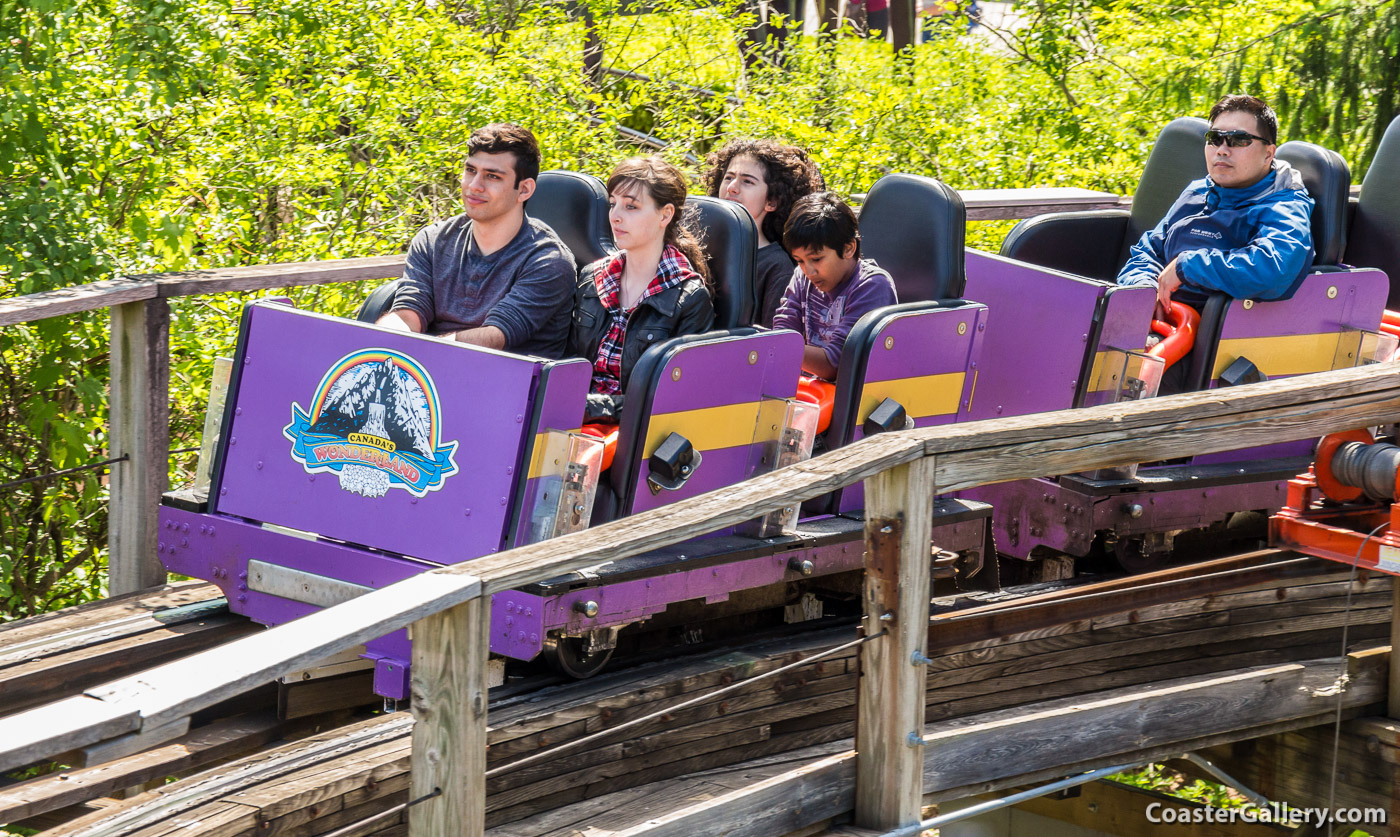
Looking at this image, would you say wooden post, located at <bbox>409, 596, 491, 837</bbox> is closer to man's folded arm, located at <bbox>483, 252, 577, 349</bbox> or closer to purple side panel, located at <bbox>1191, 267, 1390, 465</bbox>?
man's folded arm, located at <bbox>483, 252, 577, 349</bbox>

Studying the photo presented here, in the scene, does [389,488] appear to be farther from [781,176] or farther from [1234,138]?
[1234,138]

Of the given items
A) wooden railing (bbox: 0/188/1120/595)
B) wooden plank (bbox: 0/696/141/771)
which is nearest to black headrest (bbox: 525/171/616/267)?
wooden railing (bbox: 0/188/1120/595)

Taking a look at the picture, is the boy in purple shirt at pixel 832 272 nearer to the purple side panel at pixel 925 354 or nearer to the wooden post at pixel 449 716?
the purple side panel at pixel 925 354

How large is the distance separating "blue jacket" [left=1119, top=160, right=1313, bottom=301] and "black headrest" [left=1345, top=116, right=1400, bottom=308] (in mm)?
675

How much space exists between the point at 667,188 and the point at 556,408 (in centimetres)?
80

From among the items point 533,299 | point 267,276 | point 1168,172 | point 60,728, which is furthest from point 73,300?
point 1168,172

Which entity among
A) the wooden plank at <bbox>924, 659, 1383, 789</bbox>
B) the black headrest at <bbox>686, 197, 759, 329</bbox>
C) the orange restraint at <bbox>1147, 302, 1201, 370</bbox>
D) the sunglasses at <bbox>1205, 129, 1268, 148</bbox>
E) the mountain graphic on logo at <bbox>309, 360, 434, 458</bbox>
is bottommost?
the wooden plank at <bbox>924, 659, 1383, 789</bbox>

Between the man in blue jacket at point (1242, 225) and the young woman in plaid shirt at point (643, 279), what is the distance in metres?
1.53

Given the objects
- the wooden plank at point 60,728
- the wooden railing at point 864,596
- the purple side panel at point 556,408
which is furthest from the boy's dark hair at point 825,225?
the wooden plank at point 60,728

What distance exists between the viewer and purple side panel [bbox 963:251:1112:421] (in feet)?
14.3

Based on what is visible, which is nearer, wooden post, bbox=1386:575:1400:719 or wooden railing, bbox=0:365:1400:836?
wooden railing, bbox=0:365:1400:836

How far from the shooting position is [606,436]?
143 inches

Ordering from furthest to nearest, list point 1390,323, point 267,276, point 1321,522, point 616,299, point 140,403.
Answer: point 1390,323, point 267,276, point 140,403, point 616,299, point 1321,522

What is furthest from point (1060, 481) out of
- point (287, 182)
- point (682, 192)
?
point (287, 182)
